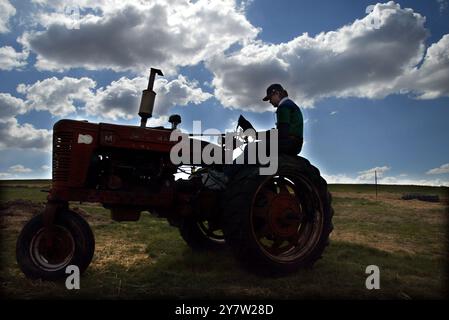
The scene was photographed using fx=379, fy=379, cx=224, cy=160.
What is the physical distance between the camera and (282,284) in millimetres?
4445

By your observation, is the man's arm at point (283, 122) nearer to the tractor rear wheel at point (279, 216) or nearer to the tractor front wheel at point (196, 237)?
the tractor rear wheel at point (279, 216)

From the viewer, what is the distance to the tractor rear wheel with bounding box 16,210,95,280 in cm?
436

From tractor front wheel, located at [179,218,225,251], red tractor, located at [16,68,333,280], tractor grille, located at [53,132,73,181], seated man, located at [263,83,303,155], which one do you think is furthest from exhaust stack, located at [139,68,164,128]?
tractor front wheel, located at [179,218,225,251]

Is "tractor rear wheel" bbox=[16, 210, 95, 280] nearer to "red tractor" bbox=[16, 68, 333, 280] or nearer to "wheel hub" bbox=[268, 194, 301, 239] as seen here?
"red tractor" bbox=[16, 68, 333, 280]

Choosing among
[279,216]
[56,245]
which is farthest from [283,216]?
[56,245]

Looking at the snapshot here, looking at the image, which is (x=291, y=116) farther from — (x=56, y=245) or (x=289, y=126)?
(x=56, y=245)

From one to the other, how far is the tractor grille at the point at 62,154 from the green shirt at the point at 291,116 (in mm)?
2734

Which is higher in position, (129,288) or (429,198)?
(429,198)

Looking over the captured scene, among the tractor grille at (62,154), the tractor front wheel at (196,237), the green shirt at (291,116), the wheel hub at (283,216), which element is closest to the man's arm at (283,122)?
the green shirt at (291,116)

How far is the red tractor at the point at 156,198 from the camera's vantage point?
4.46 m

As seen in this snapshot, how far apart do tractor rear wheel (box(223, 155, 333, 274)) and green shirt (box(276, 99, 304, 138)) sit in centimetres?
39

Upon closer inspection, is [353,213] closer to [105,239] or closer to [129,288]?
[105,239]
